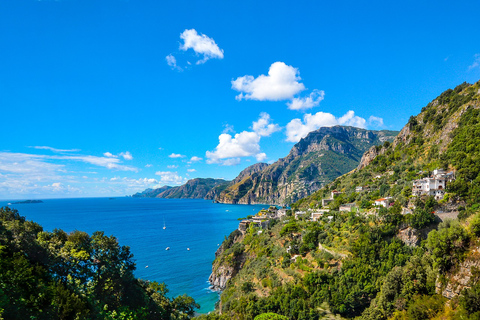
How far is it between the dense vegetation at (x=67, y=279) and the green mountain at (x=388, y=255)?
11131 millimetres

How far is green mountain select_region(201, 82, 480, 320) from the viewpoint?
57.1 feet

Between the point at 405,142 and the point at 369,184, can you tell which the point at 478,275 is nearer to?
the point at 369,184

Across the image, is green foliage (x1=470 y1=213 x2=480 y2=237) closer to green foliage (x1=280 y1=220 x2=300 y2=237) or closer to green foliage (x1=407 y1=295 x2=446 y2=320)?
green foliage (x1=407 y1=295 x2=446 y2=320)

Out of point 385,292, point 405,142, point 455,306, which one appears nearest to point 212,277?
point 385,292

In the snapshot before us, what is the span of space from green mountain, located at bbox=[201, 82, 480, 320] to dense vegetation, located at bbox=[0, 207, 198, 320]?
11.1 m

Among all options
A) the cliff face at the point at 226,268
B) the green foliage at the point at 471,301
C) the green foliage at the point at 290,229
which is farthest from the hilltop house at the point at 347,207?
the green foliage at the point at 471,301

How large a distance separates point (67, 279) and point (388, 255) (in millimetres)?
32637

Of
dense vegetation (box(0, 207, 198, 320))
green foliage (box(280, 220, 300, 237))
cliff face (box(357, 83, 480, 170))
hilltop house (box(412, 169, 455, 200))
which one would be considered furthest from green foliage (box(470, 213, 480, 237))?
cliff face (box(357, 83, 480, 170))

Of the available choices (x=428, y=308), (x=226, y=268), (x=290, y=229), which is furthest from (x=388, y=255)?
(x=226, y=268)

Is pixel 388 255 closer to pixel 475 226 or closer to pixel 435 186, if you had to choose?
pixel 475 226

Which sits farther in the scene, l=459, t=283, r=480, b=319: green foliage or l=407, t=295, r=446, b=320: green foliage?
l=407, t=295, r=446, b=320: green foliage

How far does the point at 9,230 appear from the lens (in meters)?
18.5

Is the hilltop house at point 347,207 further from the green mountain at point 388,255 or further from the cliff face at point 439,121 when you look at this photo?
the cliff face at point 439,121

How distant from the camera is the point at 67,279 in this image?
17953 mm
